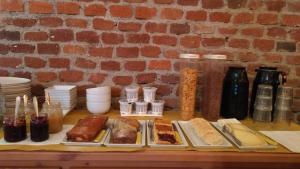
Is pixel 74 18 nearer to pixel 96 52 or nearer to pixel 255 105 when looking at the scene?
pixel 96 52

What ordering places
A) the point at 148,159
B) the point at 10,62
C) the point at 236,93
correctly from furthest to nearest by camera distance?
the point at 10,62 < the point at 236,93 < the point at 148,159

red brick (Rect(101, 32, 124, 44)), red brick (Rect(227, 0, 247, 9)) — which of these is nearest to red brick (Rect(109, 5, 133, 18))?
red brick (Rect(101, 32, 124, 44))

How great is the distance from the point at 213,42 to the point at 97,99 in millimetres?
747

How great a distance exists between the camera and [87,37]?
4.94 ft

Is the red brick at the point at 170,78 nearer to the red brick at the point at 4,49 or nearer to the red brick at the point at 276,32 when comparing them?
the red brick at the point at 276,32

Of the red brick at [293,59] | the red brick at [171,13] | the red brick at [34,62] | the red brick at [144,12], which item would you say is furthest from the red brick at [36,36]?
the red brick at [293,59]

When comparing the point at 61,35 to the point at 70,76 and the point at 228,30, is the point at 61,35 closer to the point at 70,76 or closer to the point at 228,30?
the point at 70,76

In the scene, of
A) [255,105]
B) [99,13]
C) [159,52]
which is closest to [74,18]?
[99,13]

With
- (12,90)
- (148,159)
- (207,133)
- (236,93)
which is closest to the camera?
(148,159)

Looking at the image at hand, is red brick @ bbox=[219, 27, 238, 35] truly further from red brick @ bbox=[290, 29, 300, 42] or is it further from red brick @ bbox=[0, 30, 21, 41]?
red brick @ bbox=[0, 30, 21, 41]

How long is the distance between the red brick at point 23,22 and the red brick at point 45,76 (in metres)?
0.28

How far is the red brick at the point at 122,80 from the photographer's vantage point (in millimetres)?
1556

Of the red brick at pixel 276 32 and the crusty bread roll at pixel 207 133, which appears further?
the red brick at pixel 276 32

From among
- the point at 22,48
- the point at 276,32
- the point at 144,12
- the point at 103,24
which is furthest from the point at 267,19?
the point at 22,48
